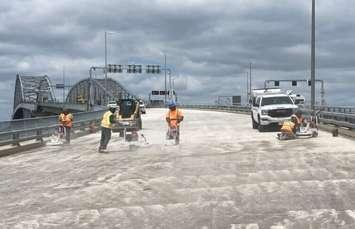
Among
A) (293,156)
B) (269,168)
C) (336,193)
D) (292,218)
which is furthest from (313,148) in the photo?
(292,218)

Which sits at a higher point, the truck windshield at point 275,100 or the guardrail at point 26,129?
the truck windshield at point 275,100

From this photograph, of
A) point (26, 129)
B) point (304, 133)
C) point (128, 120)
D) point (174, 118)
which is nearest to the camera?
point (174, 118)

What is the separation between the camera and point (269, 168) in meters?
17.2

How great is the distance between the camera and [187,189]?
46.6ft

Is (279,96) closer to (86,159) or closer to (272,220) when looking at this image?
(86,159)

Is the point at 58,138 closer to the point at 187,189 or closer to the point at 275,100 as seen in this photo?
the point at 275,100

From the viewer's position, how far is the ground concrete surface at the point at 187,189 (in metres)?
11.3

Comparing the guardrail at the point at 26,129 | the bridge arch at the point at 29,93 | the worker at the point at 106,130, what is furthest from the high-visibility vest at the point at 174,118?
the bridge arch at the point at 29,93

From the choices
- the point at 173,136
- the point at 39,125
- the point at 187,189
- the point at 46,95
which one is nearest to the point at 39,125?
the point at 39,125

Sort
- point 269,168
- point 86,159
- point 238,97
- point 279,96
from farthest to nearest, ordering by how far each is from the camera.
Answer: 1. point 238,97
2. point 279,96
3. point 86,159
4. point 269,168

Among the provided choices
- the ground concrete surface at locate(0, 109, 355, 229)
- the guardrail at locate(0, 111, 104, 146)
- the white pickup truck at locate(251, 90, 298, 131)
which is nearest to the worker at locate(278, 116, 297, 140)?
the ground concrete surface at locate(0, 109, 355, 229)

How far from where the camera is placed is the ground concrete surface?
11.3m

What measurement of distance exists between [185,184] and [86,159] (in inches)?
310

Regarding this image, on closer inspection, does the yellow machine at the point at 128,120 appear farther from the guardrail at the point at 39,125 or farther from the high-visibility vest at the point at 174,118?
the guardrail at the point at 39,125
